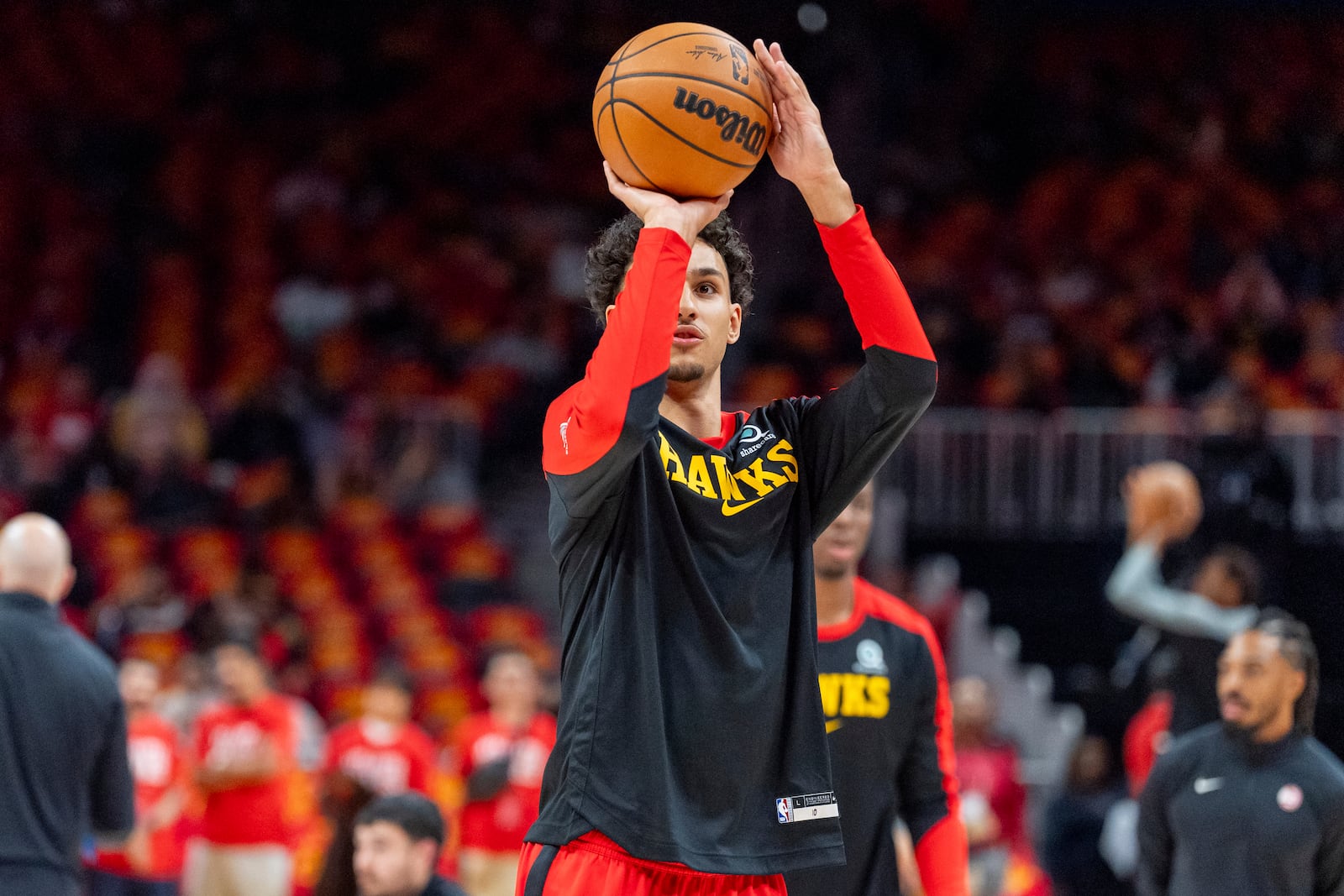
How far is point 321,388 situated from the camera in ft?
44.5

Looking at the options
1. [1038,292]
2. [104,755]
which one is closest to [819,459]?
[104,755]

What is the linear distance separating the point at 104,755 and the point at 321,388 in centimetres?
793

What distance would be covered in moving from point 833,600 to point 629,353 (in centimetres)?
225

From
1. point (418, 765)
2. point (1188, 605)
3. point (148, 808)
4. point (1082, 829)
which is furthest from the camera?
point (1082, 829)

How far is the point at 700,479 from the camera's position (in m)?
2.88

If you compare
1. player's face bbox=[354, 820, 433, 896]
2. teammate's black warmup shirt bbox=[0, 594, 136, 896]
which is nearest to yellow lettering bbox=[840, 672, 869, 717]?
player's face bbox=[354, 820, 433, 896]

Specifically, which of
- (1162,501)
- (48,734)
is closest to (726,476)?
(48,734)

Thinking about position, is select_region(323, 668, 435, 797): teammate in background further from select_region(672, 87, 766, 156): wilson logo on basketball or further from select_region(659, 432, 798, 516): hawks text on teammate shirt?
select_region(672, 87, 766, 156): wilson logo on basketball

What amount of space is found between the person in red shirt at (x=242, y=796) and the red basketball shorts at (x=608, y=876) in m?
6.58

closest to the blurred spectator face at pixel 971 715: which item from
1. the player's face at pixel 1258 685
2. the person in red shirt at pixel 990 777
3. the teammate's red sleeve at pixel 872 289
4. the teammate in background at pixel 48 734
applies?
the person in red shirt at pixel 990 777

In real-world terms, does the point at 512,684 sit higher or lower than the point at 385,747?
higher

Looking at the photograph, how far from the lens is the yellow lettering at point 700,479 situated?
286 centimetres

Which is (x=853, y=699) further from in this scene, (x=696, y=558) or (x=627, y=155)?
(x=627, y=155)

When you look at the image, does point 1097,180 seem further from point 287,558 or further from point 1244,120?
point 287,558
